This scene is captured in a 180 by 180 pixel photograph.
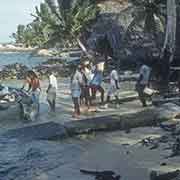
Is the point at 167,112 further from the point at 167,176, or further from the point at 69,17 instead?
the point at 69,17

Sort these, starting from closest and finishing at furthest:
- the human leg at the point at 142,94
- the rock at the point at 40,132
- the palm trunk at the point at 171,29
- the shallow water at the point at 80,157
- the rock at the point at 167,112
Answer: the shallow water at the point at 80,157, the rock at the point at 40,132, the rock at the point at 167,112, the human leg at the point at 142,94, the palm trunk at the point at 171,29

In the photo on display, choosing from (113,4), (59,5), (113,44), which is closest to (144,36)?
(113,44)

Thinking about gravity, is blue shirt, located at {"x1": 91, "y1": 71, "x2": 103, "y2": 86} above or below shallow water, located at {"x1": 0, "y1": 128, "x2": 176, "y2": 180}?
above

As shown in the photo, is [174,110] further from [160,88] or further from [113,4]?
[113,4]

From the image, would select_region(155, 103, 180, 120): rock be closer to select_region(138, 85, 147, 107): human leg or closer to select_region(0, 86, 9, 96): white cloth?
select_region(138, 85, 147, 107): human leg

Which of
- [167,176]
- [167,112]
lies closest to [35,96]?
[167,112]

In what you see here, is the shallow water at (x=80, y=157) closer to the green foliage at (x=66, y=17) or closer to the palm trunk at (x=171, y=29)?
the palm trunk at (x=171, y=29)

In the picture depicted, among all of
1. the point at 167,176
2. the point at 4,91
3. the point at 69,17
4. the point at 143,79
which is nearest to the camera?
the point at 167,176

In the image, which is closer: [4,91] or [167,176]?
[167,176]

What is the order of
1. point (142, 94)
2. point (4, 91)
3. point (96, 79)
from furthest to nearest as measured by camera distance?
1. point (4, 91)
2. point (96, 79)
3. point (142, 94)

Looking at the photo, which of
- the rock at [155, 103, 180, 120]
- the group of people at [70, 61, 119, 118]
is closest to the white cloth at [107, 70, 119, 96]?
the group of people at [70, 61, 119, 118]

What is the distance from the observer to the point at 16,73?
3934 cm

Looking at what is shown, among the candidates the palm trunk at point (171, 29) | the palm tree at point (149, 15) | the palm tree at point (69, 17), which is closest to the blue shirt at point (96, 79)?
the palm trunk at point (171, 29)

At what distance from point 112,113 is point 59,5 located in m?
22.7
